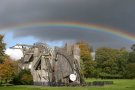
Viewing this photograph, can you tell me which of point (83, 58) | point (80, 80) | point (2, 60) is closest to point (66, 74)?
point (80, 80)

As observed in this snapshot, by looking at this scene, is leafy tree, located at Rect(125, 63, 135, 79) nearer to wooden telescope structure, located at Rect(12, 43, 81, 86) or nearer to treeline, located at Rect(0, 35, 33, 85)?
wooden telescope structure, located at Rect(12, 43, 81, 86)

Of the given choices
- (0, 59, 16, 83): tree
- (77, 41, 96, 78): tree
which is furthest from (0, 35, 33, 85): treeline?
(77, 41, 96, 78): tree

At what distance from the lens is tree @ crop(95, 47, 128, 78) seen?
15275 centimetres

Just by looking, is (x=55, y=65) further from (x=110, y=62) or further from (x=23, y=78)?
(x=110, y=62)

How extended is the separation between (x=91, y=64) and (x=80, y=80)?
4704cm

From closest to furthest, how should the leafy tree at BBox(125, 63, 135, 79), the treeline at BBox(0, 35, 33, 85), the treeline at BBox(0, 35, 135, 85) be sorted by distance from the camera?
the treeline at BBox(0, 35, 33, 85), the treeline at BBox(0, 35, 135, 85), the leafy tree at BBox(125, 63, 135, 79)

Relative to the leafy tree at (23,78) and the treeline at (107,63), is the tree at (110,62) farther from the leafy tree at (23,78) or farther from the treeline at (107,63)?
the leafy tree at (23,78)

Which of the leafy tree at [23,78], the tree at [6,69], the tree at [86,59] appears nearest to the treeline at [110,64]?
the tree at [86,59]

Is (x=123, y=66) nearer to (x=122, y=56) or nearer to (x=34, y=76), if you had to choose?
(x=122, y=56)

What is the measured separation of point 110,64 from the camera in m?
153

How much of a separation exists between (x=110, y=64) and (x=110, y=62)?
3.29 ft

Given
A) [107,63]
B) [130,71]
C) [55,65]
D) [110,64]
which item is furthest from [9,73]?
[110,64]

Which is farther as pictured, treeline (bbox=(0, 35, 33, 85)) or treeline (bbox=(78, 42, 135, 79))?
treeline (bbox=(78, 42, 135, 79))

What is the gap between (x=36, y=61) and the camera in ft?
325
